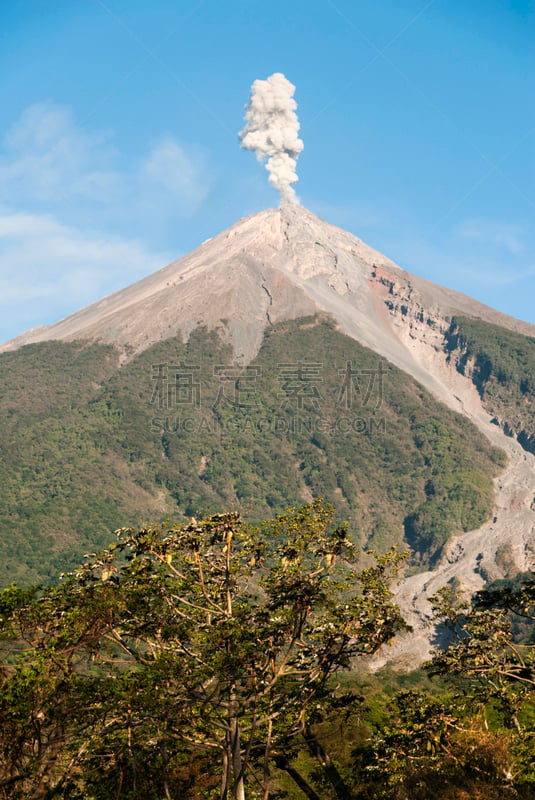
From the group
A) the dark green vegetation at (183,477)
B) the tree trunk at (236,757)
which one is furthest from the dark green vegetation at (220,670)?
the dark green vegetation at (183,477)

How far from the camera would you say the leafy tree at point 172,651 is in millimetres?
13469

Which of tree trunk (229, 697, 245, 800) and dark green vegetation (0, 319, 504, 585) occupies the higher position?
tree trunk (229, 697, 245, 800)

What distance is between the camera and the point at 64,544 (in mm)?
135750

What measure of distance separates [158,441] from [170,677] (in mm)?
177601

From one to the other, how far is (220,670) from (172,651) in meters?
→ 2.35

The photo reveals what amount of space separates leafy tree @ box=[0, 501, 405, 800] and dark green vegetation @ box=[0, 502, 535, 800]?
2.3 inches

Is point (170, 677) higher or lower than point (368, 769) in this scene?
higher

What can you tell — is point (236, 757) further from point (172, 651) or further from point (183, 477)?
point (183, 477)

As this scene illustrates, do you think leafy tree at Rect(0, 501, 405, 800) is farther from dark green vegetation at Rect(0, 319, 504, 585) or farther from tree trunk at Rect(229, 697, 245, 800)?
dark green vegetation at Rect(0, 319, 504, 585)

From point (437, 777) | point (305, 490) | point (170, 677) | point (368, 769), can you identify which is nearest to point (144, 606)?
point (170, 677)

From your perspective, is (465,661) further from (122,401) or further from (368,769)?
(122,401)

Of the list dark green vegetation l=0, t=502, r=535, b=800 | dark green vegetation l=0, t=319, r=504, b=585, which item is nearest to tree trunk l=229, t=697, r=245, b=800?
dark green vegetation l=0, t=502, r=535, b=800

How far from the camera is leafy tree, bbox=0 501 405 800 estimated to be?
13469mm

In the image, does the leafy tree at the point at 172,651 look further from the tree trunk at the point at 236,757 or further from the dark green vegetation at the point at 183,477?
the dark green vegetation at the point at 183,477
